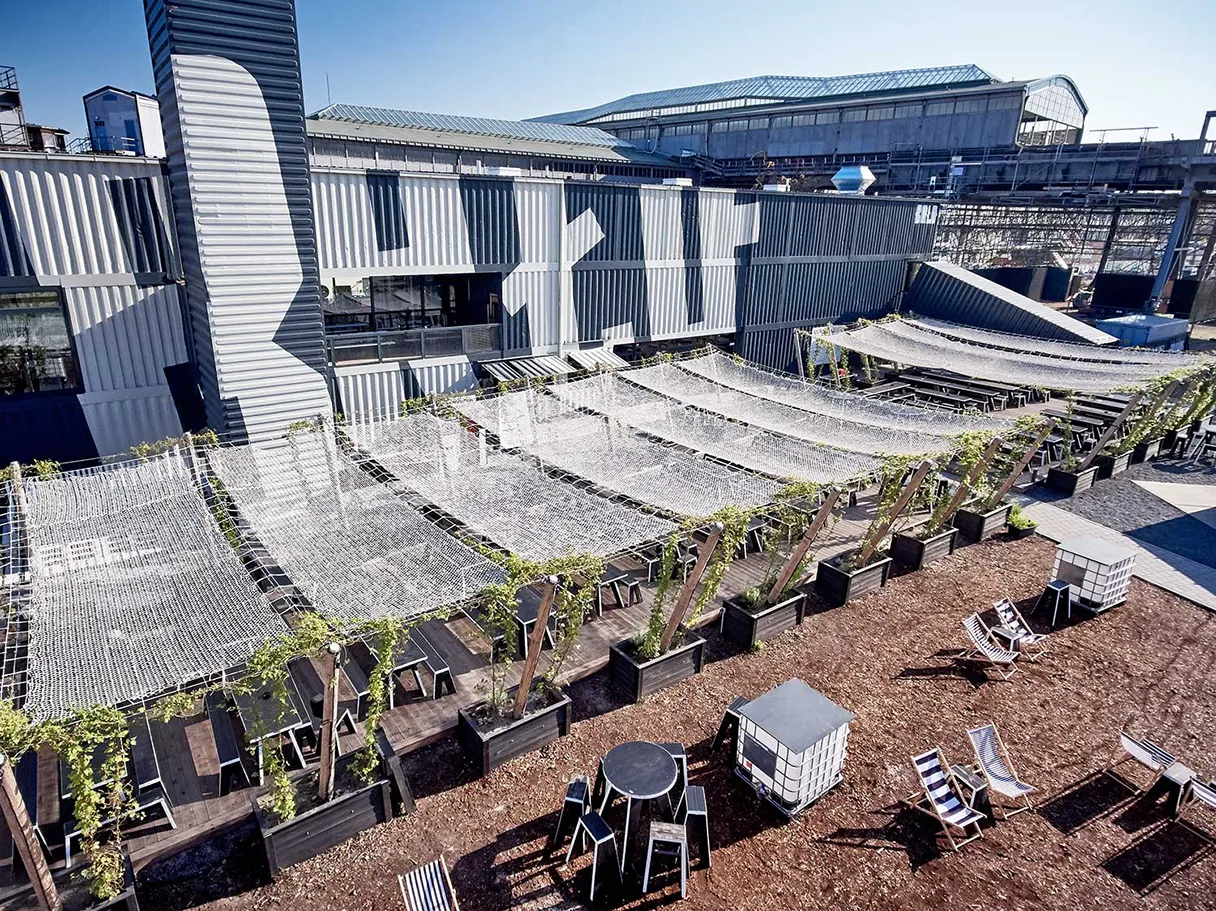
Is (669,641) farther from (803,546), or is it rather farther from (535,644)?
(803,546)

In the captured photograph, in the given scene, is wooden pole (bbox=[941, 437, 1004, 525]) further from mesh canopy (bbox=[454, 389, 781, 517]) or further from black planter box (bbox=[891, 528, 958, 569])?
mesh canopy (bbox=[454, 389, 781, 517])

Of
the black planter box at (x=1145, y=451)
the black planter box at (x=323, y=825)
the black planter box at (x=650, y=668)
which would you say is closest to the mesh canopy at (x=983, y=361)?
the black planter box at (x=1145, y=451)

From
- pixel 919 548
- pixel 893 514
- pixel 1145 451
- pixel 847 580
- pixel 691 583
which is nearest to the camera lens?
pixel 691 583

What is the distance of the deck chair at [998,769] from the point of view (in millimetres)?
6789

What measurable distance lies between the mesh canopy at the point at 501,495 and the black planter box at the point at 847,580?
383cm

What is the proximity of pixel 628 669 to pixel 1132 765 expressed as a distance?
5.86 meters

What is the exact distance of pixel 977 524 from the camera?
41.7 feet

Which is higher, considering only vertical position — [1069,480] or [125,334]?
[125,334]

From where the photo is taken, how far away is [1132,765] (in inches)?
299

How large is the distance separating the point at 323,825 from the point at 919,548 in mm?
9993

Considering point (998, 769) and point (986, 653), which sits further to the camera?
point (986, 653)

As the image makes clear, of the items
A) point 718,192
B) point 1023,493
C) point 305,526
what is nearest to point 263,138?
point 305,526

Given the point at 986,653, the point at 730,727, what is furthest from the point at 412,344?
the point at 986,653

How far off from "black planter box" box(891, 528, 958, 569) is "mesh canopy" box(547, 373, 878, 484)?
8.61 feet
